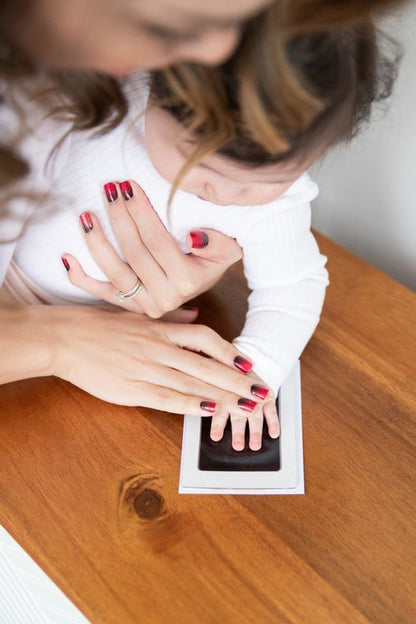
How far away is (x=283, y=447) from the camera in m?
0.84

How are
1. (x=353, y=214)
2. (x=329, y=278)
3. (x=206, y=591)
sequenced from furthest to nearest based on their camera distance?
(x=353, y=214), (x=329, y=278), (x=206, y=591)

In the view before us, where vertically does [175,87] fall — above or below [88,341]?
above

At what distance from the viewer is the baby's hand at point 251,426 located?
0.84 meters

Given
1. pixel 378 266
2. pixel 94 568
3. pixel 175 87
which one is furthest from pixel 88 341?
pixel 378 266

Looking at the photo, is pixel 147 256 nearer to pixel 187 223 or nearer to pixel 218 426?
pixel 187 223

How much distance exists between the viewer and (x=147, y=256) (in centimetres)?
90

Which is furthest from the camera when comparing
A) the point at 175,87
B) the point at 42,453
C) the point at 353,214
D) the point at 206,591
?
the point at 353,214

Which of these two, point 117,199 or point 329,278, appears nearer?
point 117,199

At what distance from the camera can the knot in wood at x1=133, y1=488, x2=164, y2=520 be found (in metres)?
0.77

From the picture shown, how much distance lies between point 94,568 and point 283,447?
0.83 feet

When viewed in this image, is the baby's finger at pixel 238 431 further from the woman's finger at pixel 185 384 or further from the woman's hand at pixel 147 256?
the woman's hand at pixel 147 256

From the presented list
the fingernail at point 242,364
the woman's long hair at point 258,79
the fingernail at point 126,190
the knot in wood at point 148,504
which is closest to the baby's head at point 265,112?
the woman's long hair at point 258,79

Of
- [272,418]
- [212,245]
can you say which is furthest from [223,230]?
[272,418]

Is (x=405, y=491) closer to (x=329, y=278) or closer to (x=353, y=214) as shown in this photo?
(x=329, y=278)
